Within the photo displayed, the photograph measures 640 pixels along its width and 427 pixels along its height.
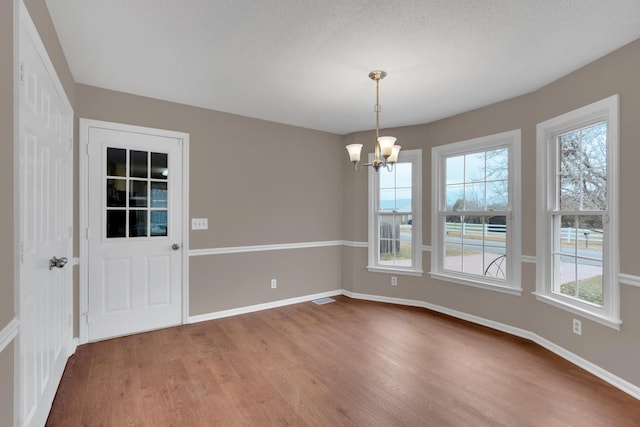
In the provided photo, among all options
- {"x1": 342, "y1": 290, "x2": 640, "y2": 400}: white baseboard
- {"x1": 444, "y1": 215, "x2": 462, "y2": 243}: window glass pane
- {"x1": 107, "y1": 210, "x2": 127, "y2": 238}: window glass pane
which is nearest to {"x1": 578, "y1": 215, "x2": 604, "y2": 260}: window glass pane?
{"x1": 342, "y1": 290, "x2": 640, "y2": 400}: white baseboard

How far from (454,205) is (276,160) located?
2370mm

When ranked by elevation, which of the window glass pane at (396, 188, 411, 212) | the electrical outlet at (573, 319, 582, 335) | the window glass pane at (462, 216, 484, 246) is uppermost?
the window glass pane at (396, 188, 411, 212)

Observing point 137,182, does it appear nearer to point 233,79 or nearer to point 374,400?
point 233,79

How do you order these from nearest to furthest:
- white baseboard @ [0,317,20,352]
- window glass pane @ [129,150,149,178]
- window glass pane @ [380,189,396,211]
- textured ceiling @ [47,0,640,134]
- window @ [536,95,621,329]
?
white baseboard @ [0,317,20,352], textured ceiling @ [47,0,640,134], window @ [536,95,621,329], window glass pane @ [129,150,149,178], window glass pane @ [380,189,396,211]

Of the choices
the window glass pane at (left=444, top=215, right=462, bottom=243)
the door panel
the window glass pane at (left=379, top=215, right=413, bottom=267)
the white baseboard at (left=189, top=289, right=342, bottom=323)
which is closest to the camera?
the door panel

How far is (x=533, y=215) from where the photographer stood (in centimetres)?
311

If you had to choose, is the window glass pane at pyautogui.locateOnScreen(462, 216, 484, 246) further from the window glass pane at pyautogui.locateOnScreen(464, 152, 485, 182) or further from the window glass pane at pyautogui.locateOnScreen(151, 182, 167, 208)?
the window glass pane at pyautogui.locateOnScreen(151, 182, 167, 208)

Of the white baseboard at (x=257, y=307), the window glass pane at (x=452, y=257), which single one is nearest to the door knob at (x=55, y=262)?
the white baseboard at (x=257, y=307)

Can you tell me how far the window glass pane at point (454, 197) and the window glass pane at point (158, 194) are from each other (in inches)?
133

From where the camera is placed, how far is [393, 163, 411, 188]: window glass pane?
4312 mm

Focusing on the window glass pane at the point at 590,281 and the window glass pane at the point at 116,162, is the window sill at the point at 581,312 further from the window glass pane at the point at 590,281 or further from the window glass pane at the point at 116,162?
the window glass pane at the point at 116,162

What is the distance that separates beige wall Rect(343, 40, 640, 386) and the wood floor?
240 millimetres

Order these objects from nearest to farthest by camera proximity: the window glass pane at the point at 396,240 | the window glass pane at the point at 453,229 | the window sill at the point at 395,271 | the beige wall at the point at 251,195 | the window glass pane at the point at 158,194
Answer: the window glass pane at the point at 158,194 < the beige wall at the point at 251,195 < the window glass pane at the point at 453,229 < the window sill at the point at 395,271 < the window glass pane at the point at 396,240

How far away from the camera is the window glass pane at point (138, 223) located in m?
3.24
